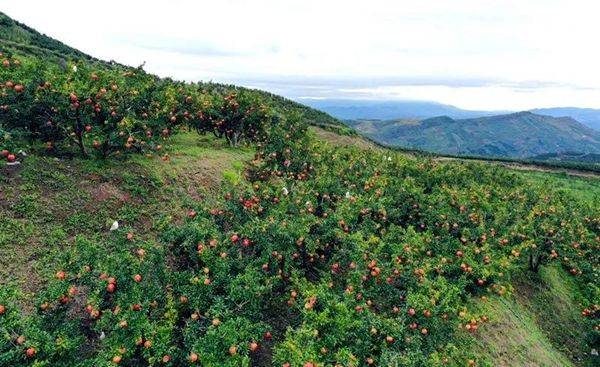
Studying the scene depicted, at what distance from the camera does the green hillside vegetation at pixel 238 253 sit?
7.04 metres

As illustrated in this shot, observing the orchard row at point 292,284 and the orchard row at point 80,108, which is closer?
the orchard row at point 292,284

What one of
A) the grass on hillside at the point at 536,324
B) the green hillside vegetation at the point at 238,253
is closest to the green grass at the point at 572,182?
the green hillside vegetation at the point at 238,253

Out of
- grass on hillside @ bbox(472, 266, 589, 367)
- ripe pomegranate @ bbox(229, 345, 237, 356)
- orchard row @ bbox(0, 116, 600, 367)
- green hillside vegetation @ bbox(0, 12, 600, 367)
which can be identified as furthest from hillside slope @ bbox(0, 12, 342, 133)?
ripe pomegranate @ bbox(229, 345, 237, 356)

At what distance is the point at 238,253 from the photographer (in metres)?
8.80

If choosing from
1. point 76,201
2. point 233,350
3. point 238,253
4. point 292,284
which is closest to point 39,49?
point 76,201

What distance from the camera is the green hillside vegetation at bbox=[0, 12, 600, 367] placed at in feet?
23.1

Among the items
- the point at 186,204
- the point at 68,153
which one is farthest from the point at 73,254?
the point at 68,153

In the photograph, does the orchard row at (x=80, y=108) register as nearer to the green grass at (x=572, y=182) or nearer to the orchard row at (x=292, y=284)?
the orchard row at (x=292, y=284)

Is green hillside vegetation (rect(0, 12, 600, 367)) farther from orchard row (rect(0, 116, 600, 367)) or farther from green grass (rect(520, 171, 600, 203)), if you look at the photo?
green grass (rect(520, 171, 600, 203))

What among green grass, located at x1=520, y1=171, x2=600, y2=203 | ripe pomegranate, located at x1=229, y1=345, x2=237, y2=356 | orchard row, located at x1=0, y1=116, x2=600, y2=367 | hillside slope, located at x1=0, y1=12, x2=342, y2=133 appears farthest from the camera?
hillside slope, located at x1=0, y1=12, x2=342, y2=133

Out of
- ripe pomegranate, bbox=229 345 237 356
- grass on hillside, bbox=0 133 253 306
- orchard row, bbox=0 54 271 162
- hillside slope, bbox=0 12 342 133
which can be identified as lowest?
ripe pomegranate, bbox=229 345 237 356

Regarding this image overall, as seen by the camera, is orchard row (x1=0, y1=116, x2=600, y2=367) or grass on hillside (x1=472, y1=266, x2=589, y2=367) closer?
orchard row (x1=0, y1=116, x2=600, y2=367)

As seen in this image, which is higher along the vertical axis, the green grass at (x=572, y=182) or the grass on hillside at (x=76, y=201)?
the grass on hillside at (x=76, y=201)

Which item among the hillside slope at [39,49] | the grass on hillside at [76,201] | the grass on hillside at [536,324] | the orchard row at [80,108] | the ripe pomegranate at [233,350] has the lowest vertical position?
the grass on hillside at [536,324]
